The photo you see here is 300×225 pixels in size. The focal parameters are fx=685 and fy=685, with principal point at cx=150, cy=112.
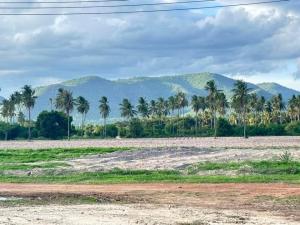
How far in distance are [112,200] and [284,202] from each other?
722cm

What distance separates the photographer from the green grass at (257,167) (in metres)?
44.1

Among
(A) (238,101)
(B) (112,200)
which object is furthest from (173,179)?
(A) (238,101)

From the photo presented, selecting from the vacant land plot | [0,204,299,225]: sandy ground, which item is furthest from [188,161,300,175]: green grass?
[0,204,299,225]: sandy ground

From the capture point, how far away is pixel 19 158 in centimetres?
6688

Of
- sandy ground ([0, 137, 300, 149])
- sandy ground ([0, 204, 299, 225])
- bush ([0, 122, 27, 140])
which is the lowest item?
sandy ground ([0, 204, 299, 225])

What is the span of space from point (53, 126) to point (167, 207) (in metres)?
150

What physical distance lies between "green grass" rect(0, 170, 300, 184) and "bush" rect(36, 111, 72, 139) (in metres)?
124

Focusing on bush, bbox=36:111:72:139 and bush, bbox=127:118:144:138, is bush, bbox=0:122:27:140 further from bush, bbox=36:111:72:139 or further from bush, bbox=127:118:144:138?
bush, bbox=127:118:144:138

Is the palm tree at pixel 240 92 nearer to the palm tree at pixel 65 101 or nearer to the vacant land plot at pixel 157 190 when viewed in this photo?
the palm tree at pixel 65 101

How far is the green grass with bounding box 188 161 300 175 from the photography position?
44094 millimetres

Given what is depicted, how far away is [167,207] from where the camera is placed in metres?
26.2

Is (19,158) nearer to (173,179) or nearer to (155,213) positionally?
(173,179)

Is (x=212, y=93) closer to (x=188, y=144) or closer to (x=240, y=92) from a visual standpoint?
(x=240, y=92)

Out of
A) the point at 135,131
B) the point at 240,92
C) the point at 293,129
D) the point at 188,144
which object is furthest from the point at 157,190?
the point at 135,131
